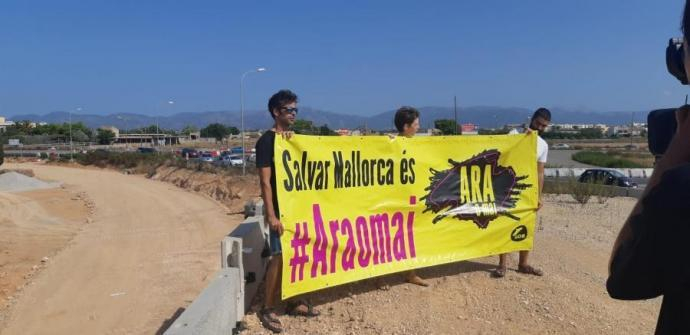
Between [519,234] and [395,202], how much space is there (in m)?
1.71

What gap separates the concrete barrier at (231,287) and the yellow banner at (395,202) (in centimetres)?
44

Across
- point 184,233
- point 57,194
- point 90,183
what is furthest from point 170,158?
point 184,233

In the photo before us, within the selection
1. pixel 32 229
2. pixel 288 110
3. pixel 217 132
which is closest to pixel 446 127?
pixel 32 229

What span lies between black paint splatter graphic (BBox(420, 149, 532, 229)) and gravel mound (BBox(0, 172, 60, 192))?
32.5 meters

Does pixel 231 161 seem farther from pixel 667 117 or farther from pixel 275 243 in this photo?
pixel 667 117

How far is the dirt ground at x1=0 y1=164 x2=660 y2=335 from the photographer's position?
4.66 meters

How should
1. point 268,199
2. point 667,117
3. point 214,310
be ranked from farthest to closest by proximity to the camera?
point 268,199
point 214,310
point 667,117

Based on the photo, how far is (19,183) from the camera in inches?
1319

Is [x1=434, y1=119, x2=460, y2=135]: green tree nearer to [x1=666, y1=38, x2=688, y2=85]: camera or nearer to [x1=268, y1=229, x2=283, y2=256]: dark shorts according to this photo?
[x1=268, y1=229, x2=283, y2=256]: dark shorts

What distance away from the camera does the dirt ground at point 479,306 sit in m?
4.52

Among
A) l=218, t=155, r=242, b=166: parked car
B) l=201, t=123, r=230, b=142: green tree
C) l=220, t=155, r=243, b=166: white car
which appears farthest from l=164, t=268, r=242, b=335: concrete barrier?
l=201, t=123, r=230, b=142: green tree

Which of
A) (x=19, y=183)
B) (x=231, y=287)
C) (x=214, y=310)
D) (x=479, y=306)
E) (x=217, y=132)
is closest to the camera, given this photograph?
(x=214, y=310)

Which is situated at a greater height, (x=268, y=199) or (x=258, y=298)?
(x=268, y=199)

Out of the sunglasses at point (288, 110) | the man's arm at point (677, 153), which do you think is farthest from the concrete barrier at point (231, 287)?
the man's arm at point (677, 153)
